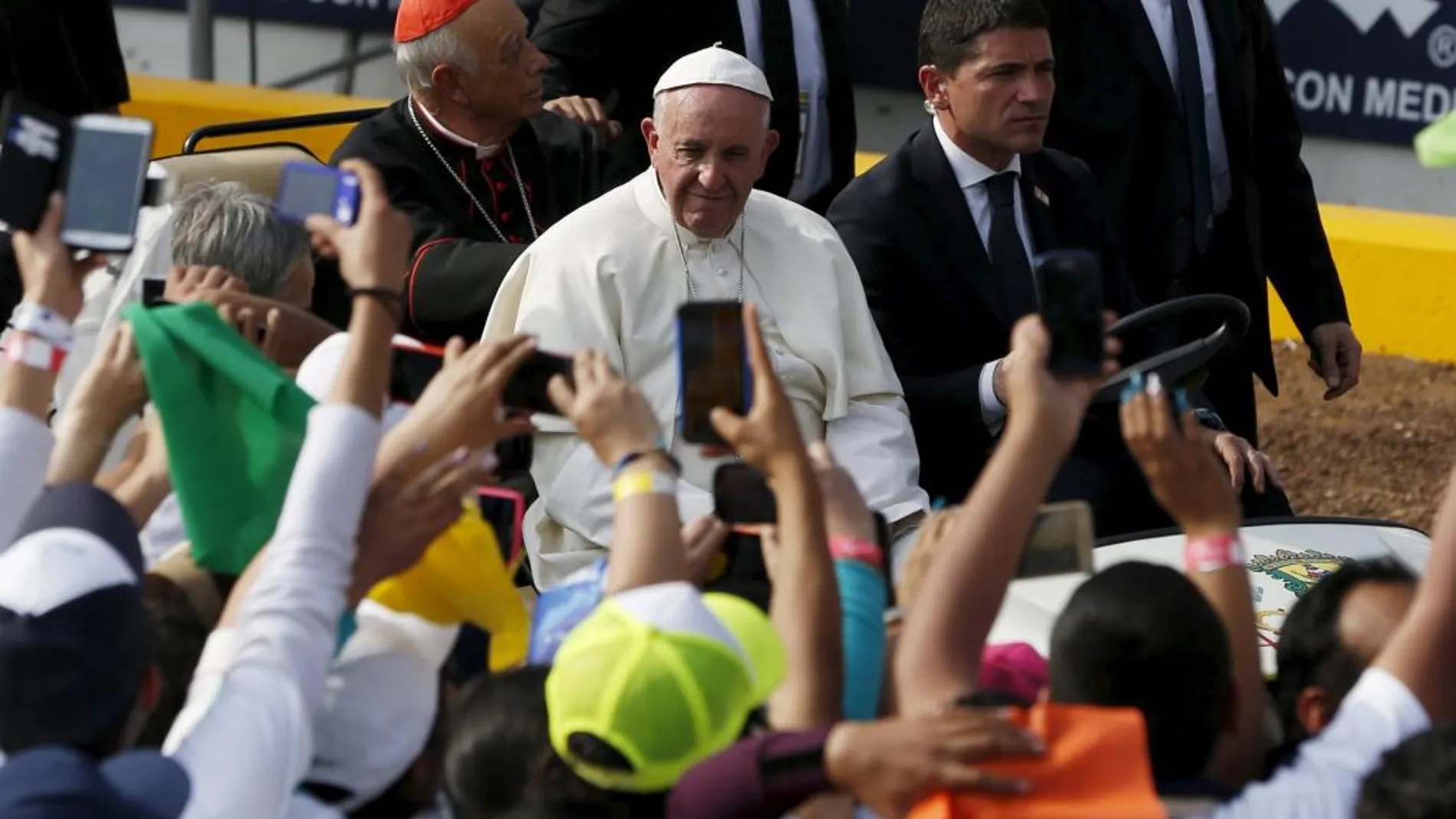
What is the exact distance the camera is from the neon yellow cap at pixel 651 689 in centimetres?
241

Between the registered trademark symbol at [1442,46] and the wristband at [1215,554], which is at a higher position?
the wristband at [1215,554]

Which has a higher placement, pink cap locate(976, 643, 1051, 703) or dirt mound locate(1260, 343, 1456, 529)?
pink cap locate(976, 643, 1051, 703)

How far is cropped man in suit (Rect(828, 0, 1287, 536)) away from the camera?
4.98 metres

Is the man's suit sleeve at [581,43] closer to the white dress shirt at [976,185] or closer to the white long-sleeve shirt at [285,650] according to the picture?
the white dress shirt at [976,185]

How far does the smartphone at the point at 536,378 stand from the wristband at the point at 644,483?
183mm

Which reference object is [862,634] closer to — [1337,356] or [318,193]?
[318,193]

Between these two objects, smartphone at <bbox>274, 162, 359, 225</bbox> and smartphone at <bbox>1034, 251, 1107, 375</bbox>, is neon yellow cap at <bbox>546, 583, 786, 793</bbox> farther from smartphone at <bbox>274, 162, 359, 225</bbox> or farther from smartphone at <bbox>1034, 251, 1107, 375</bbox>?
smartphone at <bbox>274, 162, 359, 225</bbox>

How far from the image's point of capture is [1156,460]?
2.82 m

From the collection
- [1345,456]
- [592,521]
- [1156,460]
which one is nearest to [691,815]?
[1156,460]

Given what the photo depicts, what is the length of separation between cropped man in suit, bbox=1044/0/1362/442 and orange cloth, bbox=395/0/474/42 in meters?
1.39

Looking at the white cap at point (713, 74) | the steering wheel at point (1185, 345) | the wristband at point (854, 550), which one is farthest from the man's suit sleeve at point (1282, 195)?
the wristband at point (854, 550)

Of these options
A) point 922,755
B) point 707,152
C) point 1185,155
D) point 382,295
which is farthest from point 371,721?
point 1185,155

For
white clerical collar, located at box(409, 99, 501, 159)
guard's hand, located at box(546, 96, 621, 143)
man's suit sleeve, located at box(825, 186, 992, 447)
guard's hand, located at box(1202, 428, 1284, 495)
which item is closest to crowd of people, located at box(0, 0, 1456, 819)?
guard's hand, located at box(1202, 428, 1284, 495)

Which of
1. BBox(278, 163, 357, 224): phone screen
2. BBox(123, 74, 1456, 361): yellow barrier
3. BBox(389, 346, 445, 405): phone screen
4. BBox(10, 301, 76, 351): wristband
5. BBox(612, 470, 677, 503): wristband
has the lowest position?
BBox(123, 74, 1456, 361): yellow barrier
